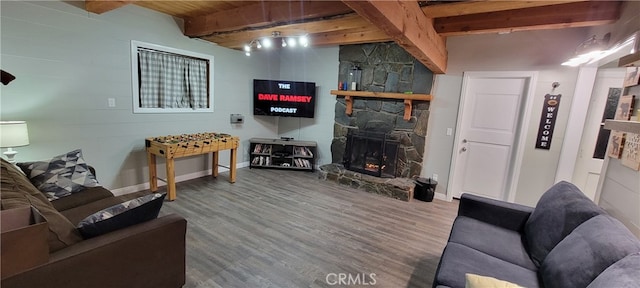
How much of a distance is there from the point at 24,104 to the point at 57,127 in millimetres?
339

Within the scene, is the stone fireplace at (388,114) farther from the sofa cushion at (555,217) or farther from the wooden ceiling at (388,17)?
the sofa cushion at (555,217)

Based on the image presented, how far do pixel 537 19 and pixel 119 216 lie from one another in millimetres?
3785

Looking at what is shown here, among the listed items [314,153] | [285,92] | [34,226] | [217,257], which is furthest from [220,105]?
[34,226]

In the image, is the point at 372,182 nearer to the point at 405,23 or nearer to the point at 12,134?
the point at 405,23

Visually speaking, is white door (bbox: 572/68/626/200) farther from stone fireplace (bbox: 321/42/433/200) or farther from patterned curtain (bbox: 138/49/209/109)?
patterned curtain (bbox: 138/49/209/109)

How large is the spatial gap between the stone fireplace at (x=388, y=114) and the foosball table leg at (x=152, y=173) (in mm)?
2539

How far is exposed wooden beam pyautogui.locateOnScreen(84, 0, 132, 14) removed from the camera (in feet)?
8.98

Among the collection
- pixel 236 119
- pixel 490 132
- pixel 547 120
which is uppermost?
pixel 547 120

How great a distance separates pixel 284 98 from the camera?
16.9ft

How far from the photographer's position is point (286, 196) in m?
3.79

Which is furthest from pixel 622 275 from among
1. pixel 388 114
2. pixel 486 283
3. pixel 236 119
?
pixel 236 119

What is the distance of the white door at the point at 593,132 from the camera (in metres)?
2.94

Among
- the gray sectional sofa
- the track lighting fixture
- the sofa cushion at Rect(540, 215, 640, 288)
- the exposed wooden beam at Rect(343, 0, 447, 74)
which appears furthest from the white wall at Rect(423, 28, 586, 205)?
the sofa cushion at Rect(540, 215, 640, 288)

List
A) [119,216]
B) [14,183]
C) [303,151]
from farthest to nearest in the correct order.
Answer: [303,151]
[14,183]
[119,216]
